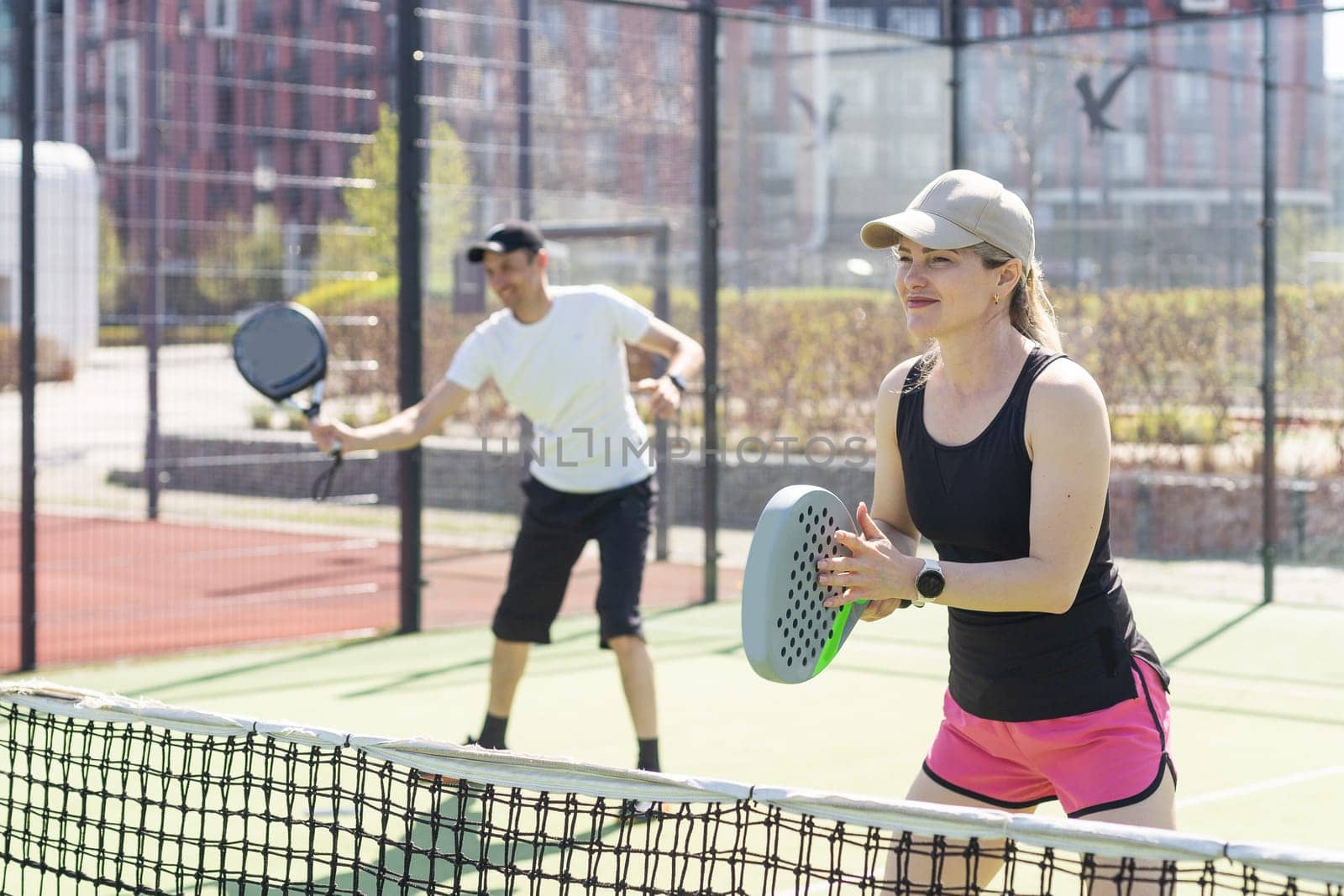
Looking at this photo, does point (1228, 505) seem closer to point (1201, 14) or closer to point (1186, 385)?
point (1186, 385)

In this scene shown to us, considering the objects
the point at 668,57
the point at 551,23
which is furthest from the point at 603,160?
the point at 551,23

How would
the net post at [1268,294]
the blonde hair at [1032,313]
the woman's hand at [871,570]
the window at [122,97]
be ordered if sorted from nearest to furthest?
1. the woman's hand at [871,570]
2. the blonde hair at [1032,313]
3. the net post at [1268,294]
4. the window at [122,97]

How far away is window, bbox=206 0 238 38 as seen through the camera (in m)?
10.5

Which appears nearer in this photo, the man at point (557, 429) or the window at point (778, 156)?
the man at point (557, 429)

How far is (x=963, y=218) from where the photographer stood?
2.95 metres

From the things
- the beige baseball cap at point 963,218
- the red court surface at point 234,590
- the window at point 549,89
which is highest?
the window at point 549,89

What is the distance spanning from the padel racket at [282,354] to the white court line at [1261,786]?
2773 millimetres

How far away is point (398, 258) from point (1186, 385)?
4.22m

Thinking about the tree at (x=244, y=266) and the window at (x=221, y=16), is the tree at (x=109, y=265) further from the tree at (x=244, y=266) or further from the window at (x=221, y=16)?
the window at (x=221, y=16)

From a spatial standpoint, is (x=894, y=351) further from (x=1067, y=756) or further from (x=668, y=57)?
(x=1067, y=756)

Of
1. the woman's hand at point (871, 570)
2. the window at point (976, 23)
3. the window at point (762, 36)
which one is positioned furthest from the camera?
the window at point (976, 23)

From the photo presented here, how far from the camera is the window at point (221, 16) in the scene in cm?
1051

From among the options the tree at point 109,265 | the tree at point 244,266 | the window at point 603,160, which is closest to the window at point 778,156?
the window at point 603,160

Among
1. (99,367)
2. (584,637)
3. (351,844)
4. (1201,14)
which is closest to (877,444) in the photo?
(351,844)
